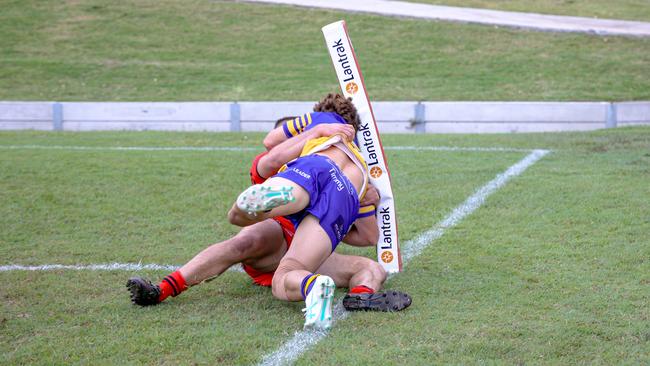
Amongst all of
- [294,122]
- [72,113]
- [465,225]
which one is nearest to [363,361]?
[294,122]

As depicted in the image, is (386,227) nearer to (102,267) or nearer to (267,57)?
(102,267)

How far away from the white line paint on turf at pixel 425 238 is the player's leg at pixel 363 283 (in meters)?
0.12

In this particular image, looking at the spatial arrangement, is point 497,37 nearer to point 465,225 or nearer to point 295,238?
point 465,225

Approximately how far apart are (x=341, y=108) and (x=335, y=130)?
31 cm

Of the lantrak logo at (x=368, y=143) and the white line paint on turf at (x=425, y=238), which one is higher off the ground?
the lantrak logo at (x=368, y=143)

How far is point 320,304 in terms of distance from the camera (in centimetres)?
419

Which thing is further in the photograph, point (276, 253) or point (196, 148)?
point (196, 148)

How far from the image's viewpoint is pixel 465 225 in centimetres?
683

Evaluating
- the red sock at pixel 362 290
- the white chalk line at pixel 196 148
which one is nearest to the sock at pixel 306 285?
the red sock at pixel 362 290

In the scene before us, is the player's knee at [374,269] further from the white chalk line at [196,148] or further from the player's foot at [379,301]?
the white chalk line at [196,148]

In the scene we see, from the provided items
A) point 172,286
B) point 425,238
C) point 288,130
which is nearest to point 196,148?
point 425,238

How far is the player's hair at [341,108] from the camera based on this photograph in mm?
5340

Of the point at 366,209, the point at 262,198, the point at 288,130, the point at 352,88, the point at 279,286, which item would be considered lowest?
the point at 279,286

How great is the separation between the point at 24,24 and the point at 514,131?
47.8 ft
